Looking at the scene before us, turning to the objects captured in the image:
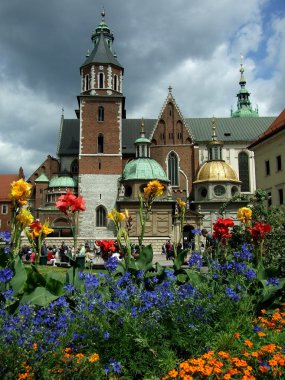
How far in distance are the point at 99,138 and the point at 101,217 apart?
8538 millimetres

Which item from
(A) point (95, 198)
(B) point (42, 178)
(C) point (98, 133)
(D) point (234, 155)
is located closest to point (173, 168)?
(D) point (234, 155)

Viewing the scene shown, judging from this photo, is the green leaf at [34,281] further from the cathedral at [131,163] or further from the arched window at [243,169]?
the arched window at [243,169]

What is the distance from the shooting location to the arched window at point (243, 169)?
47897mm

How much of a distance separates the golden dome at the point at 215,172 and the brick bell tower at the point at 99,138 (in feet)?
29.5

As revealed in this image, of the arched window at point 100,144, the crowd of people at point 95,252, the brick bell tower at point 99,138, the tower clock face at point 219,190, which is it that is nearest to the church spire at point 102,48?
the brick bell tower at point 99,138

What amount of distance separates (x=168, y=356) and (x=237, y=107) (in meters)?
75.6

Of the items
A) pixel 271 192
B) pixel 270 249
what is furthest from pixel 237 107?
pixel 270 249

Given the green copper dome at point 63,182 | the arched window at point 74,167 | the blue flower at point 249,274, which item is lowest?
the blue flower at point 249,274

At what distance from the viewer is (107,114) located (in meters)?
42.4

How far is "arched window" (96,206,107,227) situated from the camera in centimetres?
3953

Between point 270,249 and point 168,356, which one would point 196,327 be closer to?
point 168,356

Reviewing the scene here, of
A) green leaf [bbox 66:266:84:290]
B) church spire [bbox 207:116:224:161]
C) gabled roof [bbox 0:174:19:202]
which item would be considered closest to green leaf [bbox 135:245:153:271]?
green leaf [bbox 66:266:84:290]

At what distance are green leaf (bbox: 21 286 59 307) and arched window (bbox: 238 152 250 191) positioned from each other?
44.3m

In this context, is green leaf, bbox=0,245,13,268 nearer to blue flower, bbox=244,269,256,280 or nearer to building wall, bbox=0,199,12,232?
blue flower, bbox=244,269,256,280
